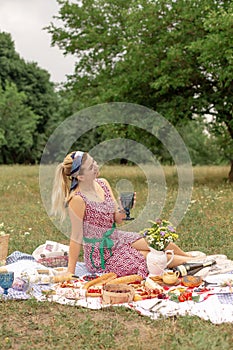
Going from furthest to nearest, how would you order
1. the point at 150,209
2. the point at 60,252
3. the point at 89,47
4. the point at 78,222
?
1. the point at 89,47
2. the point at 150,209
3. the point at 60,252
4. the point at 78,222

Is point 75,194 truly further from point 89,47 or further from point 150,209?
point 89,47

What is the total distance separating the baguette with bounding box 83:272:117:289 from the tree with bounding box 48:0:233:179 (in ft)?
28.6

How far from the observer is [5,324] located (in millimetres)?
4680

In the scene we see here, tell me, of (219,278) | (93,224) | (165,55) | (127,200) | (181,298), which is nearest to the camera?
(181,298)

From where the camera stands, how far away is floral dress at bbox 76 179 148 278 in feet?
20.3

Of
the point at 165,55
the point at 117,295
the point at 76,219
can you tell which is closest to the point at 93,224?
the point at 76,219

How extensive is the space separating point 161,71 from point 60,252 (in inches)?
367

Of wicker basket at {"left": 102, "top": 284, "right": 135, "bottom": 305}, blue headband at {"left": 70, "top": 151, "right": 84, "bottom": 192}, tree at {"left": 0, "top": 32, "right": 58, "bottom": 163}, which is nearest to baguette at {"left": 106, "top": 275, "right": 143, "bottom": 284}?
wicker basket at {"left": 102, "top": 284, "right": 135, "bottom": 305}

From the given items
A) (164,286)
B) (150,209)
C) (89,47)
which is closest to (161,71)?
(89,47)

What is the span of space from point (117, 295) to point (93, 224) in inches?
51.7

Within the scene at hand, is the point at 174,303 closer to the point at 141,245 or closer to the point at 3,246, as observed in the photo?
the point at 141,245

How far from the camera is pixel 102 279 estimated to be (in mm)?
5855

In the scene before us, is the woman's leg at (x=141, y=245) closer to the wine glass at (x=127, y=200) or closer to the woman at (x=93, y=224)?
the woman at (x=93, y=224)

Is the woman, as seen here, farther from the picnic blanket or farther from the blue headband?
the picnic blanket
